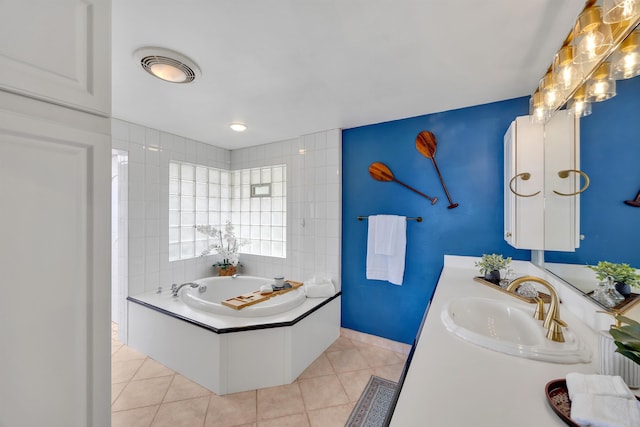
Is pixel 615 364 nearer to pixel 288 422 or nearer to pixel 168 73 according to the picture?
pixel 288 422

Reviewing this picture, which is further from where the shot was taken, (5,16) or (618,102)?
(618,102)

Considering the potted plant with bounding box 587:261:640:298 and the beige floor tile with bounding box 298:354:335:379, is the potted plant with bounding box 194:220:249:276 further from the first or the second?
the potted plant with bounding box 587:261:640:298

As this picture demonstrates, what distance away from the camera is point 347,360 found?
236 centimetres

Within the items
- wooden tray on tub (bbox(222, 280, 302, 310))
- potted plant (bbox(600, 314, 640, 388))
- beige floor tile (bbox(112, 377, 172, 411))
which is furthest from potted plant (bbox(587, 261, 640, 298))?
beige floor tile (bbox(112, 377, 172, 411))

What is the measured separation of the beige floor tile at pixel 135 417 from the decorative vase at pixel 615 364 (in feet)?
7.78

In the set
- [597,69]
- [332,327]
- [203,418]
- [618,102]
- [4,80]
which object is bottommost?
[203,418]

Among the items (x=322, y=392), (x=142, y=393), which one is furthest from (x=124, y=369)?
(x=322, y=392)

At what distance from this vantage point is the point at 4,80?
2.04 feet

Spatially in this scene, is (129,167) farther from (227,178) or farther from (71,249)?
(71,249)

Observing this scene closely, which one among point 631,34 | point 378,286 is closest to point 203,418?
point 378,286

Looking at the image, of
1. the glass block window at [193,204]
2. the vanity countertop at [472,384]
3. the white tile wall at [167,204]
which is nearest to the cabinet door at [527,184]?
the vanity countertop at [472,384]

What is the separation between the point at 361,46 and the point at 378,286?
213 centimetres

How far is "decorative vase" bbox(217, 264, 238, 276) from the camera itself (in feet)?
10.9

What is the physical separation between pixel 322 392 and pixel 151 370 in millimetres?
1541
